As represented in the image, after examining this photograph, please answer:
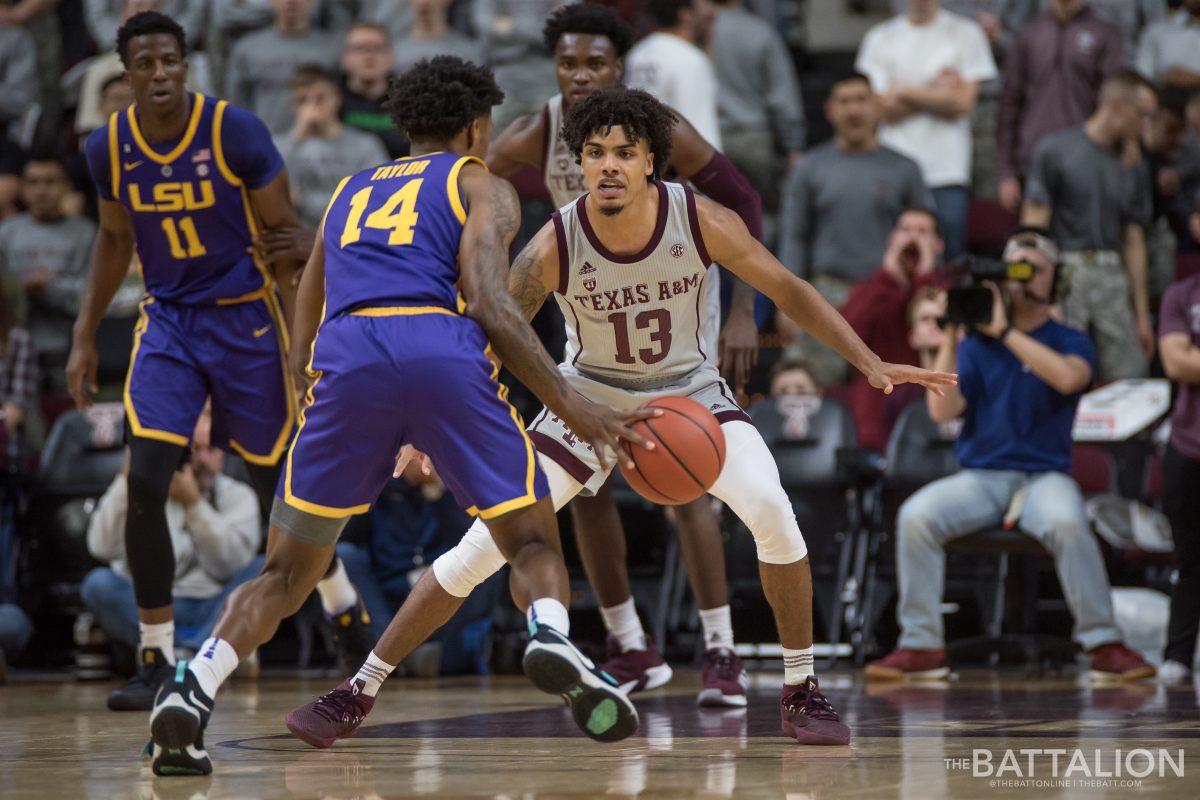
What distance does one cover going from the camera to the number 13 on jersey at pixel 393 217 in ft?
15.4

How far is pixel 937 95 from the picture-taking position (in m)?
Answer: 10.9

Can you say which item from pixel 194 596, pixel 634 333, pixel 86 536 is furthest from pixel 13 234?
pixel 634 333

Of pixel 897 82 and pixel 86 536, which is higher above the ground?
pixel 897 82

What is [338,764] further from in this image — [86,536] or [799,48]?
[799,48]

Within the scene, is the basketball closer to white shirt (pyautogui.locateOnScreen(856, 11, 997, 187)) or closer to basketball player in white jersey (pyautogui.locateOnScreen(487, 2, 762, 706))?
basketball player in white jersey (pyautogui.locateOnScreen(487, 2, 762, 706))

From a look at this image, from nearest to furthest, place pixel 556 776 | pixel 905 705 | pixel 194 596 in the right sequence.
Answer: pixel 556 776 < pixel 905 705 < pixel 194 596

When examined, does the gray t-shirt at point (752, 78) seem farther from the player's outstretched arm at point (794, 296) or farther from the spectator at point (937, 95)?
the player's outstretched arm at point (794, 296)

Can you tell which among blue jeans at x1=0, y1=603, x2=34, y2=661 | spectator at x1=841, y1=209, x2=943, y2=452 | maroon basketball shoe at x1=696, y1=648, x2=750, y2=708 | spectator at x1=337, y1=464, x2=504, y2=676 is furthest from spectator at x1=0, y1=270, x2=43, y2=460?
maroon basketball shoe at x1=696, y1=648, x2=750, y2=708

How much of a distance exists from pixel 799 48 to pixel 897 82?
2.34 meters

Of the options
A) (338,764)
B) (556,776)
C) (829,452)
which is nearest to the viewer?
(556,776)

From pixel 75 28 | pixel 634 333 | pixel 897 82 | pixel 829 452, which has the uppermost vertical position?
pixel 75 28

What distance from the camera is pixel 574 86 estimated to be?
6.52m

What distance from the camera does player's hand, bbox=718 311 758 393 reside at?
644cm

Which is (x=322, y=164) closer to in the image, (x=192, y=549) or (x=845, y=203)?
(x=192, y=549)
